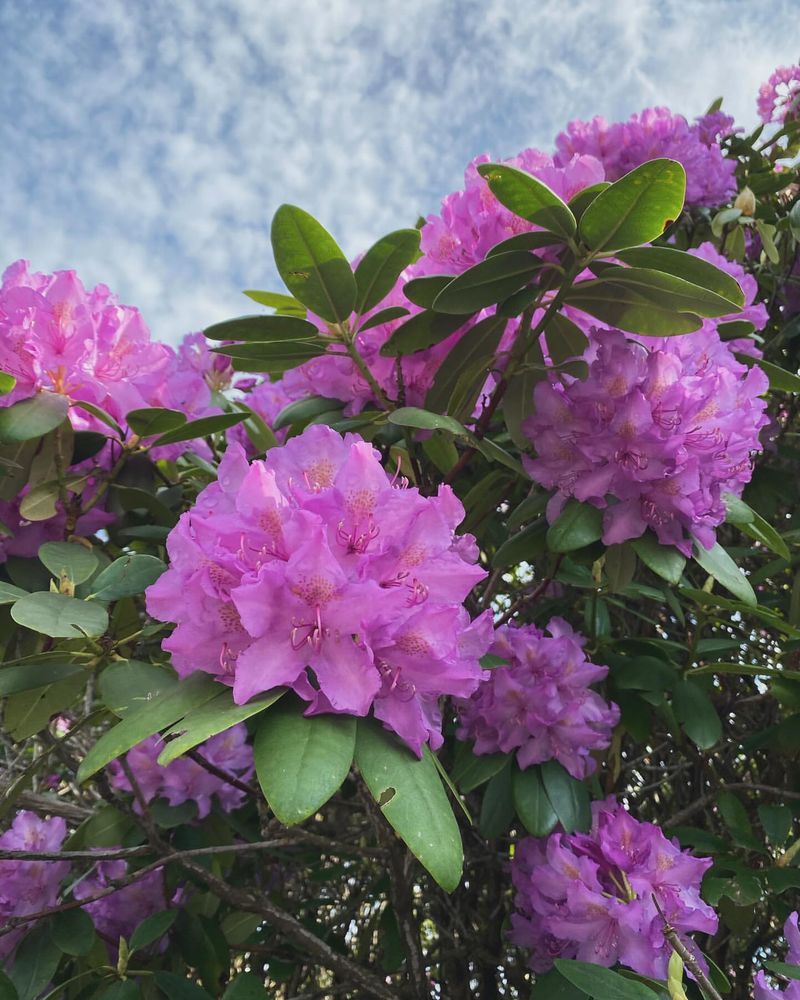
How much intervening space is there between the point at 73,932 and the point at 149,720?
2.88ft

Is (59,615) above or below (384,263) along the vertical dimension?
below

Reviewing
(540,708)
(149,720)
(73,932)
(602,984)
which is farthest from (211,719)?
(73,932)

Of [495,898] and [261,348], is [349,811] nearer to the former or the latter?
[495,898]

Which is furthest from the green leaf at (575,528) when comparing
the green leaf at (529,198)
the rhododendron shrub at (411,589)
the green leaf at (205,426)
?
the green leaf at (205,426)

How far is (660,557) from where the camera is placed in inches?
38.0

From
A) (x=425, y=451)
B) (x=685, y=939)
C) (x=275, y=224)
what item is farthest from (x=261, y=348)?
(x=685, y=939)

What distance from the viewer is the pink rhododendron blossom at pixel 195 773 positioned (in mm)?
1492

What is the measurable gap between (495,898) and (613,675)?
0.68 m

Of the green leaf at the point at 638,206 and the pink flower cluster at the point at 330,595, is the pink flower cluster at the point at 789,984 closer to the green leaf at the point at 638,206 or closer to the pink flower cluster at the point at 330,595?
the pink flower cluster at the point at 330,595

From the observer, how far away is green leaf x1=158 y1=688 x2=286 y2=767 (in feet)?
1.81

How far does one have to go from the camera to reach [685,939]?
3.54 ft

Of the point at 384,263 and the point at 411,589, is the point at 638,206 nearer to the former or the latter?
the point at 384,263

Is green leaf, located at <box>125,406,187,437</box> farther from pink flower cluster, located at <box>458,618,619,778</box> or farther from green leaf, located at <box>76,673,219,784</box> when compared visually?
pink flower cluster, located at <box>458,618,619,778</box>

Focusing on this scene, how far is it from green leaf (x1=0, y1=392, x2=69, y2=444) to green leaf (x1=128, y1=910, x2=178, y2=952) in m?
0.85
